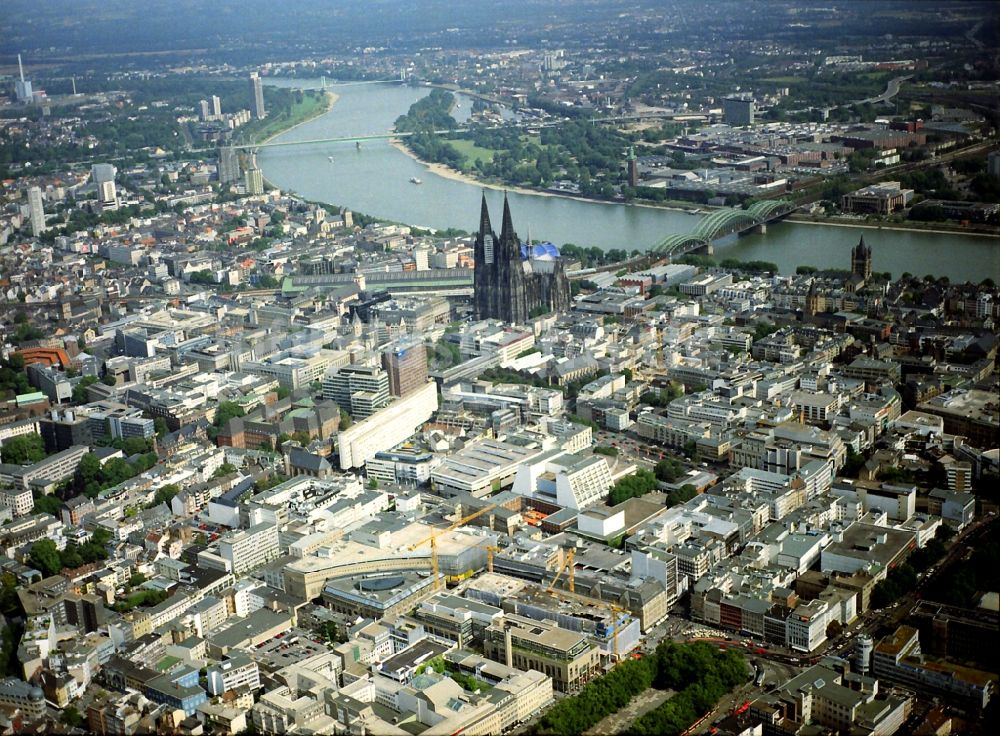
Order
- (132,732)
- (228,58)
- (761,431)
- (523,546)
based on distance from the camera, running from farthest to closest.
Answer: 1. (228,58)
2. (761,431)
3. (523,546)
4. (132,732)

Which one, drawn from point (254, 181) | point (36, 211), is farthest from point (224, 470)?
point (254, 181)

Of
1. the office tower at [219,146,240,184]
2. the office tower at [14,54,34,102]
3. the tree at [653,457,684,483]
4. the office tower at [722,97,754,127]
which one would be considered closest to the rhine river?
the office tower at [219,146,240,184]

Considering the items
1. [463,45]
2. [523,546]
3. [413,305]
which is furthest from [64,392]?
[463,45]

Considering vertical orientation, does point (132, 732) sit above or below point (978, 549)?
below

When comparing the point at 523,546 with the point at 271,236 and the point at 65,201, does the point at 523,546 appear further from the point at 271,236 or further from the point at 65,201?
the point at 65,201

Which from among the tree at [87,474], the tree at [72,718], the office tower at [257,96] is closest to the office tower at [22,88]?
the office tower at [257,96]

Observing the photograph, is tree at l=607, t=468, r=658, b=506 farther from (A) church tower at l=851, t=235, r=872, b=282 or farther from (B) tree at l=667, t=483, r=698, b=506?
(A) church tower at l=851, t=235, r=872, b=282
